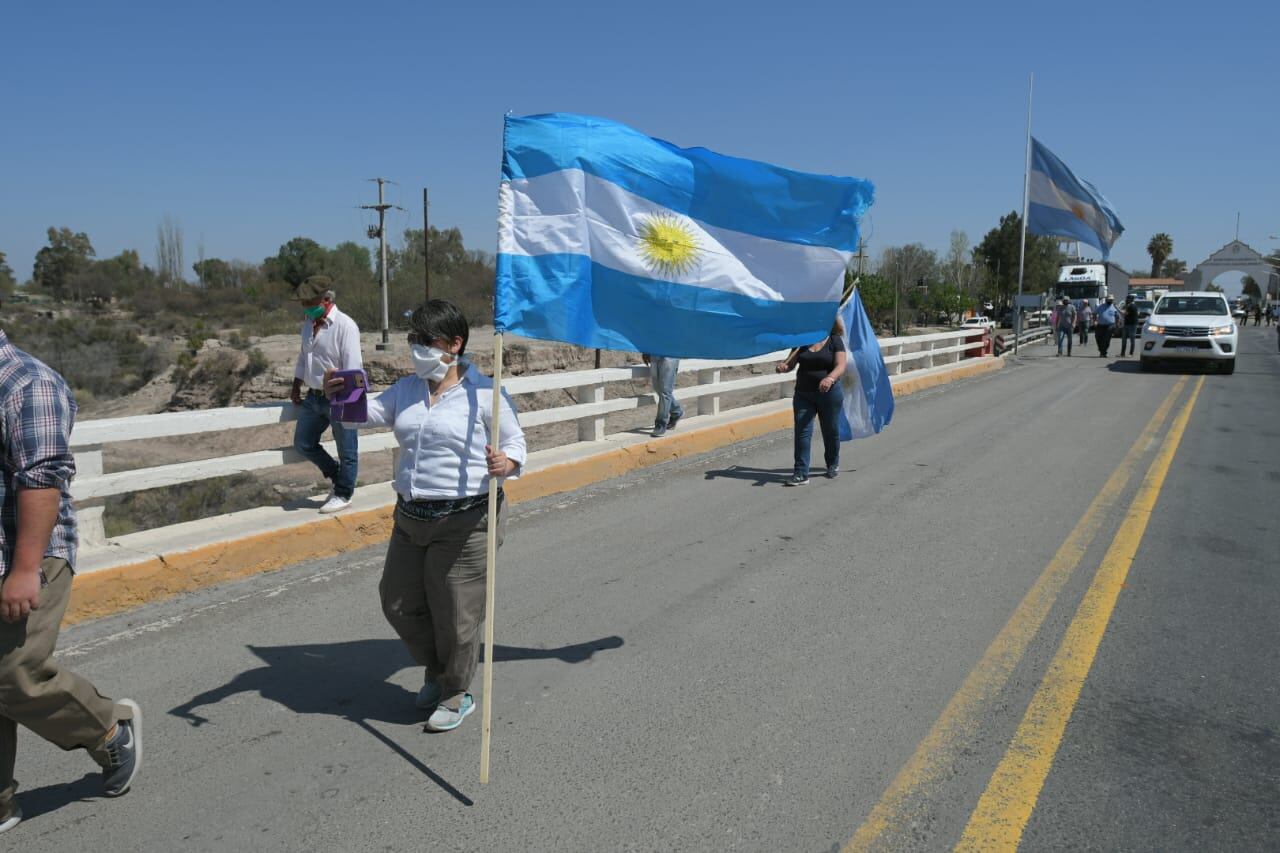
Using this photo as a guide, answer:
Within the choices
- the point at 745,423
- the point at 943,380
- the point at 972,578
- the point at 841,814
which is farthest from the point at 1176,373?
the point at 841,814

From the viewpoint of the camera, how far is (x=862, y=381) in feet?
29.9

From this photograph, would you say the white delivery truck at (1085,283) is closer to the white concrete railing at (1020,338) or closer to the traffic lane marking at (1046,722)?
the white concrete railing at (1020,338)

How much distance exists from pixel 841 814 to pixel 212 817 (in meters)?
2.21

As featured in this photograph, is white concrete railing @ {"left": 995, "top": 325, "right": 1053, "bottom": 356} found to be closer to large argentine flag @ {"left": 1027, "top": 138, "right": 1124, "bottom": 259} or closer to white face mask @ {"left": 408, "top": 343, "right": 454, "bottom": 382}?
large argentine flag @ {"left": 1027, "top": 138, "right": 1124, "bottom": 259}

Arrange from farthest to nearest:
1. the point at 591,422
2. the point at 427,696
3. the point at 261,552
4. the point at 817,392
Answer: the point at 591,422 < the point at 817,392 < the point at 261,552 < the point at 427,696

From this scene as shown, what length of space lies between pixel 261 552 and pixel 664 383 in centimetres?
564

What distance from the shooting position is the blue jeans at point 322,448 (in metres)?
6.86

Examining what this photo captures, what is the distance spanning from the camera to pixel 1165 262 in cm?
16675

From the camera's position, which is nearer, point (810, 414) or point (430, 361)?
point (430, 361)

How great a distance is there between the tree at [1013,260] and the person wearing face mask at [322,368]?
7959cm

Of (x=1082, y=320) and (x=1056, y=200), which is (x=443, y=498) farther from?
(x=1082, y=320)

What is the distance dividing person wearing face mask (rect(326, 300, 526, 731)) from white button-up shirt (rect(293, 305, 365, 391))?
2882mm

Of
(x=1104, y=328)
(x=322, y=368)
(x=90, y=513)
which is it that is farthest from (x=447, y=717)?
(x=1104, y=328)

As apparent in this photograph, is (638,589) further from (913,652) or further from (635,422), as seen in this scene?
(635,422)
